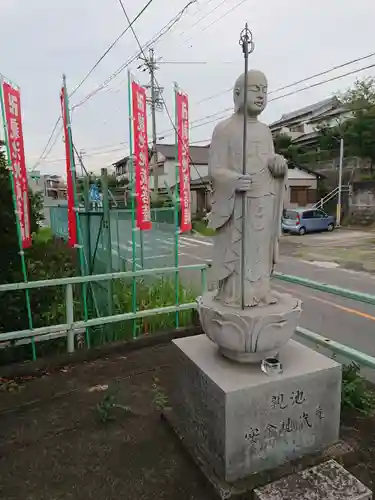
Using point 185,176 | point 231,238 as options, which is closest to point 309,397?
point 231,238

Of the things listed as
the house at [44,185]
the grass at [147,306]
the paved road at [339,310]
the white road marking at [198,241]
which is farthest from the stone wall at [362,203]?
the grass at [147,306]

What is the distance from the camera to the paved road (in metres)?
5.86

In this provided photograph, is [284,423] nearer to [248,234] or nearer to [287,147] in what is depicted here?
[248,234]

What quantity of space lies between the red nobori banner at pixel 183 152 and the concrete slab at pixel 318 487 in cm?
361

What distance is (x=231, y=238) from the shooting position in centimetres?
248

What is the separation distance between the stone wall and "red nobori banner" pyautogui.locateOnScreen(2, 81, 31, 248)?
2174 centimetres

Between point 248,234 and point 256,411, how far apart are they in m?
1.08

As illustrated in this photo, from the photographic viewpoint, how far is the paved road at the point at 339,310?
5.86 metres

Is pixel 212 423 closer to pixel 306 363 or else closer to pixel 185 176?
pixel 306 363

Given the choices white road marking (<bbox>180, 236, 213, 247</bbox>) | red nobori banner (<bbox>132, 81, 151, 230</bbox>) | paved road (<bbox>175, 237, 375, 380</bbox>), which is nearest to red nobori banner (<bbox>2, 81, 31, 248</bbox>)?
red nobori banner (<bbox>132, 81, 151, 230</bbox>)

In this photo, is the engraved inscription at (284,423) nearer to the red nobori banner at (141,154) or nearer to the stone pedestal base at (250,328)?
the stone pedestal base at (250,328)

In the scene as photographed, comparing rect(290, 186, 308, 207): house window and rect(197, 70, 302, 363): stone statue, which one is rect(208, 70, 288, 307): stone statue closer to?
rect(197, 70, 302, 363): stone statue

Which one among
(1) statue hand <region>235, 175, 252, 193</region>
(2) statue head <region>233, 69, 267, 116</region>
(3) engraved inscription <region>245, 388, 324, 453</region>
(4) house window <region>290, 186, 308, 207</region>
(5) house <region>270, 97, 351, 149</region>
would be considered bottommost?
A: (3) engraved inscription <region>245, 388, 324, 453</region>

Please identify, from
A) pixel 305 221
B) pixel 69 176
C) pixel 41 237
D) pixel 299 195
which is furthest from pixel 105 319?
pixel 299 195
